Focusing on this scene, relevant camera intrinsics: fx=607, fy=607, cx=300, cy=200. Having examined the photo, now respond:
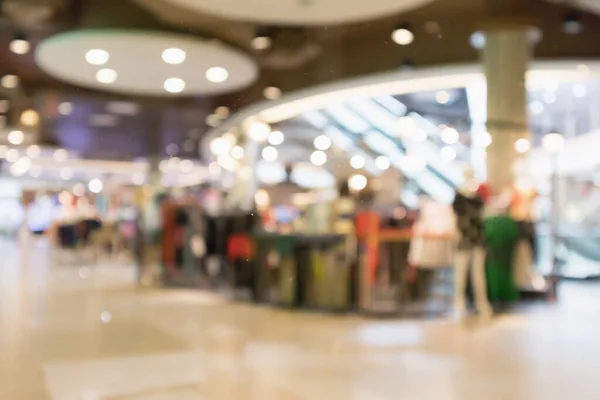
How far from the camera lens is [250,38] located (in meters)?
7.38

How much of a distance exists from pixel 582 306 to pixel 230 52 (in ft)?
18.5

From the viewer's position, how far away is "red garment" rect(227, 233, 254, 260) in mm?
7941

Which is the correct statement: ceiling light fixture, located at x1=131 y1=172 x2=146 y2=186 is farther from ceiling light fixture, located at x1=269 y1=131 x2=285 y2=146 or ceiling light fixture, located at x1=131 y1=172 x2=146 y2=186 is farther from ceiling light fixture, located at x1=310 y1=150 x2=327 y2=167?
ceiling light fixture, located at x1=310 y1=150 x2=327 y2=167

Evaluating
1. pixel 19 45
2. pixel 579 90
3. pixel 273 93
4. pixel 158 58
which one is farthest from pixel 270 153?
pixel 579 90

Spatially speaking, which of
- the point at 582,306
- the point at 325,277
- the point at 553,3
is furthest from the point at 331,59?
the point at 582,306

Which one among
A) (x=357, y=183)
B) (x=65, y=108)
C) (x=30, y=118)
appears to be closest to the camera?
(x=357, y=183)

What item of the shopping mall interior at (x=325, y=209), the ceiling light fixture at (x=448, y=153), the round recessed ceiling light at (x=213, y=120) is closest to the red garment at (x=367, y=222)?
the shopping mall interior at (x=325, y=209)

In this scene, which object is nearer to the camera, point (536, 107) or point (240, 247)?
point (240, 247)

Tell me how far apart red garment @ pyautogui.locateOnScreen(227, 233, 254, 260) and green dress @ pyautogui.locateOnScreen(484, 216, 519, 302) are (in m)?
3.00

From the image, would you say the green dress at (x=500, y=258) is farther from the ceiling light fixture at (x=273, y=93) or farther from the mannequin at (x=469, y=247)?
the ceiling light fixture at (x=273, y=93)

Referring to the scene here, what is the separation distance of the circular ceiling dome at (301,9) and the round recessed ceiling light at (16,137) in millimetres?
11140

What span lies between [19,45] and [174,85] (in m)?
2.72

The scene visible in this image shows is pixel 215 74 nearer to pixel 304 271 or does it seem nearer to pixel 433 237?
pixel 304 271

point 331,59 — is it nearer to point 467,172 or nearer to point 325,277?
point 467,172
